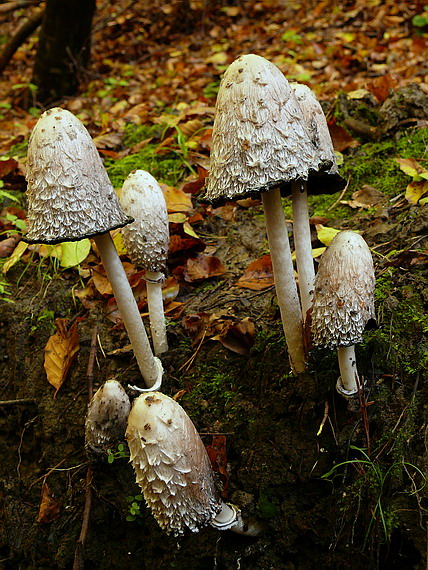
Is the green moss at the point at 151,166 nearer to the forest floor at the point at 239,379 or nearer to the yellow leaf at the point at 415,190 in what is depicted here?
the forest floor at the point at 239,379

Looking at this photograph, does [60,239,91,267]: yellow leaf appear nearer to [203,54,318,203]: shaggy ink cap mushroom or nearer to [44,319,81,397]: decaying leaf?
[44,319,81,397]: decaying leaf

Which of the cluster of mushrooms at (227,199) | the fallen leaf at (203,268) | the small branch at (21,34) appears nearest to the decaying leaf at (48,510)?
the cluster of mushrooms at (227,199)

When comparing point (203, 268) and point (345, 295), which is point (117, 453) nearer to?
point (203, 268)

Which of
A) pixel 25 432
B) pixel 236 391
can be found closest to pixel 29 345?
pixel 25 432

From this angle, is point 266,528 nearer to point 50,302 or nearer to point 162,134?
point 50,302

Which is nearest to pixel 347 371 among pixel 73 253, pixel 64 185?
pixel 64 185

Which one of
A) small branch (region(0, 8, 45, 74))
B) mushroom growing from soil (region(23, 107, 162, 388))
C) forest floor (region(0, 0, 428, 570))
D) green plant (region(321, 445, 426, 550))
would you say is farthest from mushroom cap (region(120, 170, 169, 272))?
small branch (region(0, 8, 45, 74))

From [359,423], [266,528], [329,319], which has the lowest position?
[266,528]
